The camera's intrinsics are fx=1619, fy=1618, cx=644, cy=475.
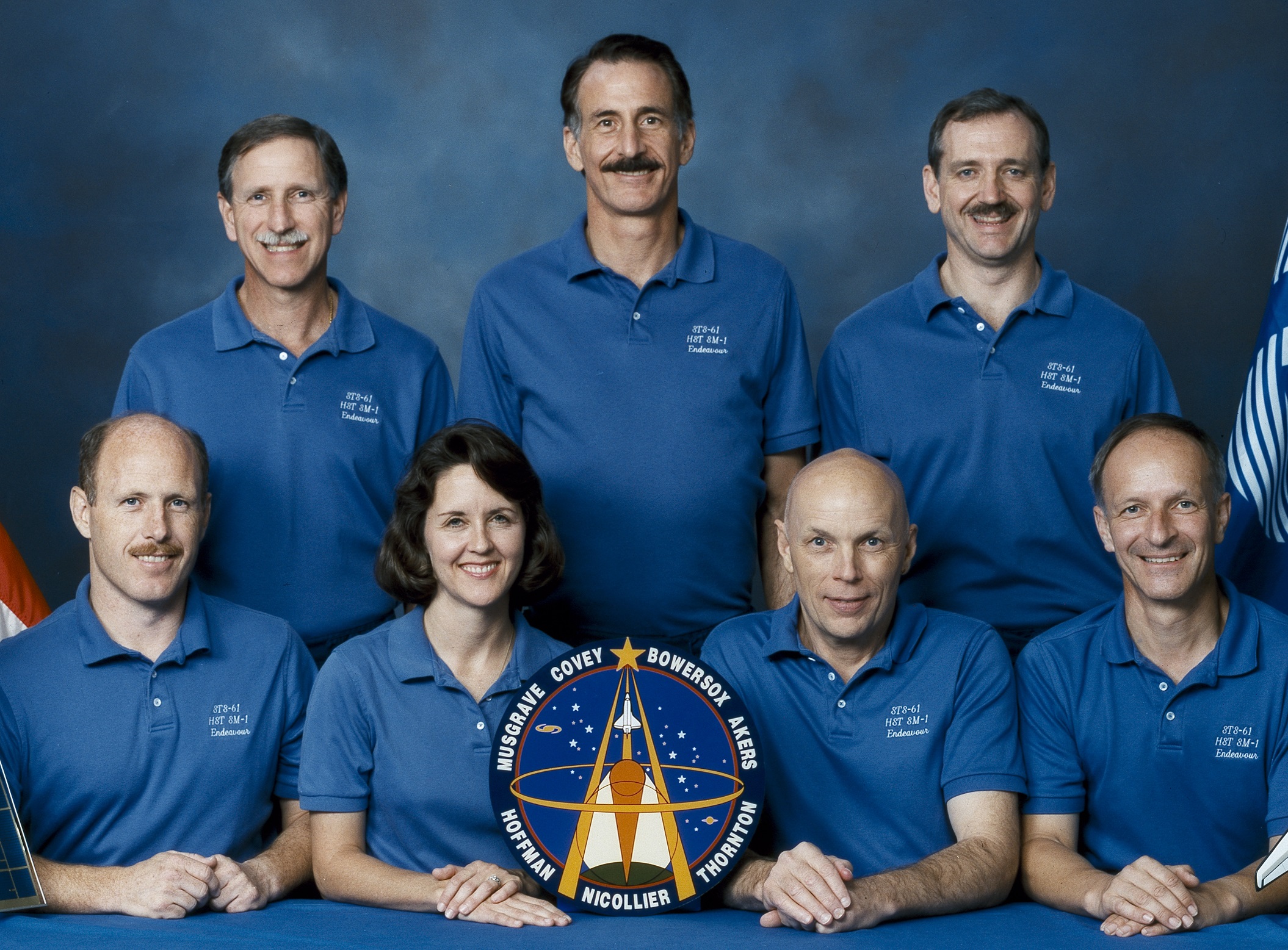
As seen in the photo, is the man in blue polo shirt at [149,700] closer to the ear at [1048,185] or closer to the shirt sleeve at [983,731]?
the shirt sleeve at [983,731]

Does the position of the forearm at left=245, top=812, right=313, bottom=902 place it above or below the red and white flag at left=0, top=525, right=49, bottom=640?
below

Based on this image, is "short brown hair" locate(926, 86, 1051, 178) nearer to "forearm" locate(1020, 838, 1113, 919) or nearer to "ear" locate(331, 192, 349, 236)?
"ear" locate(331, 192, 349, 236)

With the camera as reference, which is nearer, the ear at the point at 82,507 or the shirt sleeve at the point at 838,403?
the ear at the point at 82,507

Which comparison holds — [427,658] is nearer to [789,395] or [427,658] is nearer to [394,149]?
[789,395]

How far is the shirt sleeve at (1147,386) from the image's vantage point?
168 inches

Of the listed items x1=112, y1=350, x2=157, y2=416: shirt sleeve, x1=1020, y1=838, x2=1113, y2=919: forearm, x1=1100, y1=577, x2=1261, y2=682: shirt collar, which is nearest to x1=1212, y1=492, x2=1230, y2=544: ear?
x1=1100, y1=577, x2=1261, y2=682: shirt collar

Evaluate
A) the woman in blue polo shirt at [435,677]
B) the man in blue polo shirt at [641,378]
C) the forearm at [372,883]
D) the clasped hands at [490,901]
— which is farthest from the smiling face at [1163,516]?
the forearm at [372,883]

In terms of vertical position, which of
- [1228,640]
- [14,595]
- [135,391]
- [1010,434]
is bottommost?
[1228,640]

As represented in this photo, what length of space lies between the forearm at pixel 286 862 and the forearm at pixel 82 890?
0.28 m

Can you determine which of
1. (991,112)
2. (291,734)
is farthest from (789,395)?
(291,734)

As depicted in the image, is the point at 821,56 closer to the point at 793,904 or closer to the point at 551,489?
the point at 551,489

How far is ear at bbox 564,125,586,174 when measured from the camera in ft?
14.2

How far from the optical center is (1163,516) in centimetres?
362

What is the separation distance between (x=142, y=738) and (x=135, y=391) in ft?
3.37
